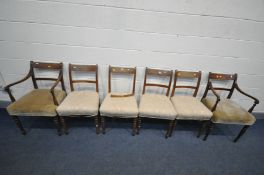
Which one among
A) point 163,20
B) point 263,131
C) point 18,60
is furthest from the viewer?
point 263,131

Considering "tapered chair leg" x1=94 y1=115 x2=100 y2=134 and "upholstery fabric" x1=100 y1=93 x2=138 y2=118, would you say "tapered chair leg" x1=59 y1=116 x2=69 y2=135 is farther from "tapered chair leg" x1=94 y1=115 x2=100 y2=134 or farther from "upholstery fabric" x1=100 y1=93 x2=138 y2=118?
"upholstery fabric" x1=100 y1=93 x2=138 y2=118

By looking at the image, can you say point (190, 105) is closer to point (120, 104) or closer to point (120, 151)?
point (120, 104)

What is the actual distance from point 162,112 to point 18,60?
1985mm

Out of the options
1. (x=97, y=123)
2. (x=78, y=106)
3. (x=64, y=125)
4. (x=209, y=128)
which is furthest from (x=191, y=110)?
(x=64, y=125)

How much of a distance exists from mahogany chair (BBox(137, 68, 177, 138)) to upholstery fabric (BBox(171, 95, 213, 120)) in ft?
0.26

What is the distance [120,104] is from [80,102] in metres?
0.47

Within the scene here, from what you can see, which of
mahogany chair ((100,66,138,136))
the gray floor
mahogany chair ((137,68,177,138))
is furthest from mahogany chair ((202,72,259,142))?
mahogany chair ((100,66,138,136))

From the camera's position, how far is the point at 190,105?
1.88 metres

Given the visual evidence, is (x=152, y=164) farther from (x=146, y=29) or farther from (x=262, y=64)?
(x=262, y=64)

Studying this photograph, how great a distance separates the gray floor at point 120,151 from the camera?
157 centimetres

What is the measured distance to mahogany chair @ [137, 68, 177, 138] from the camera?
5.71 feet

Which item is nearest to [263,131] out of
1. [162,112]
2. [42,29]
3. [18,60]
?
[162,112]

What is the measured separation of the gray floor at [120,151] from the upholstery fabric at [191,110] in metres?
0.42

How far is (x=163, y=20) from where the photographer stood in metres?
1.79
